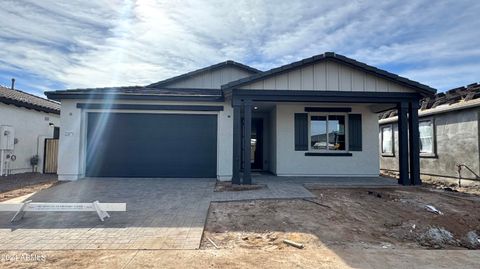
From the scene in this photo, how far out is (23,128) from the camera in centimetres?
1302

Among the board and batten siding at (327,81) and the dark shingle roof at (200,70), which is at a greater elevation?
the dark shingle roof at (200,70)

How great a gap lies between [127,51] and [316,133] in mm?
7844

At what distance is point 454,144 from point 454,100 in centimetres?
169

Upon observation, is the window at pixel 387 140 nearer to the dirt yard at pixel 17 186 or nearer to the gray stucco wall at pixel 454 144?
the gray stucco wall at pixel 454 144

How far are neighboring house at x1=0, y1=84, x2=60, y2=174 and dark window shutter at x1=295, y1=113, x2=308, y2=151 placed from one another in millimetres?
11555

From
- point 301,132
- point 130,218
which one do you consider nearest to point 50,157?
point 130,218

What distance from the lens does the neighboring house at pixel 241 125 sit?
30.7 ft

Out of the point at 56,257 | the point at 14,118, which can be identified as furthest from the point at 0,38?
the point at 56,257

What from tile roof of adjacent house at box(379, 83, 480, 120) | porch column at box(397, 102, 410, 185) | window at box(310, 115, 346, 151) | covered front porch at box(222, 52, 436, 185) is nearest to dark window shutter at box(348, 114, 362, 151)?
window at box(310, 115, 346, 151)

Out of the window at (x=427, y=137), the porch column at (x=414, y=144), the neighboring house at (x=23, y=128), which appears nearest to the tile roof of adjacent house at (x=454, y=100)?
the window at (x=427, y=137)

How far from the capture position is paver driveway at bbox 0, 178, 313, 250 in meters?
4.37

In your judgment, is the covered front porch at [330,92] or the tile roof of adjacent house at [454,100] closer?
the covered front porch at [330,92]

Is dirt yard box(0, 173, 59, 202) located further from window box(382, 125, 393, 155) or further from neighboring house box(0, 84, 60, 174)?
window box(382, 125, 393, 155)

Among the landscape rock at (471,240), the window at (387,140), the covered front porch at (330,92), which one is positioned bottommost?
the landscape rock at (471,240)
